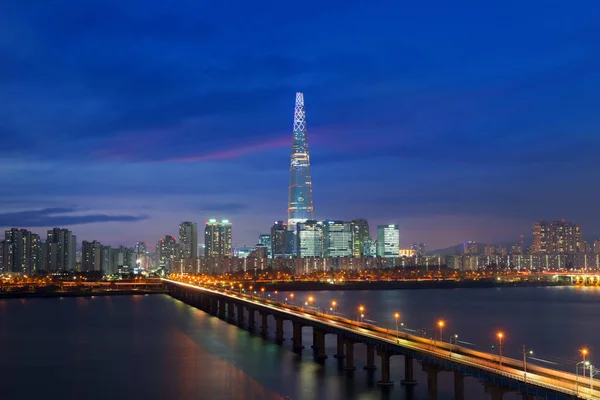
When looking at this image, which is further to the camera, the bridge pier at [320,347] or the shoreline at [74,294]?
the shoreline at [74,294]

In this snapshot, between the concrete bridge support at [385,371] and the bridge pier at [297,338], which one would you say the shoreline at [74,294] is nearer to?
the bridge pier at [297,338]

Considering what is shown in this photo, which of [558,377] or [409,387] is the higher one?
[558,377]

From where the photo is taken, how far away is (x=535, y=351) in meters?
63.9

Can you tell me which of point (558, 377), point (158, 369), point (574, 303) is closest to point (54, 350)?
point (158, 369)

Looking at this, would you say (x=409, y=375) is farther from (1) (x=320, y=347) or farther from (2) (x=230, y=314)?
(2) (x=230, y=314)

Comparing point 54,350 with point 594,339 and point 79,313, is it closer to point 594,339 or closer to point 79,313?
point 79,313

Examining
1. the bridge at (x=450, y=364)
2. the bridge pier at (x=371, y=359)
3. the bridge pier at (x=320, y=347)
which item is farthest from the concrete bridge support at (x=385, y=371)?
the bridge pier at (x=320, y=347)

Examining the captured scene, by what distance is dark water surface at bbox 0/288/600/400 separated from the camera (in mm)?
44875

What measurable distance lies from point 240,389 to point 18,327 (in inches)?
2003

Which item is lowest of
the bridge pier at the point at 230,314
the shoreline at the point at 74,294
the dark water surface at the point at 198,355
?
the shoreline at the point at 74,294

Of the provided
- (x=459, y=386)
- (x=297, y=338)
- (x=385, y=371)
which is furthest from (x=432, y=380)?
(x=297, y=338)

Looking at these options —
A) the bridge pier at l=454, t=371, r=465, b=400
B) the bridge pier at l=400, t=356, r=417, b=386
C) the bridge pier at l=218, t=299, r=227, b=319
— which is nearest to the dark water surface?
the bridge pier at l=400, t=356, r=417, b=386

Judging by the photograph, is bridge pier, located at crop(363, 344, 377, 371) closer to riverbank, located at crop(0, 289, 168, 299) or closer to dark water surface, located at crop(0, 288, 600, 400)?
dark water surface, located at crop(0, 288, 600, 400)

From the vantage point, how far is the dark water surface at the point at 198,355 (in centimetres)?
4488
